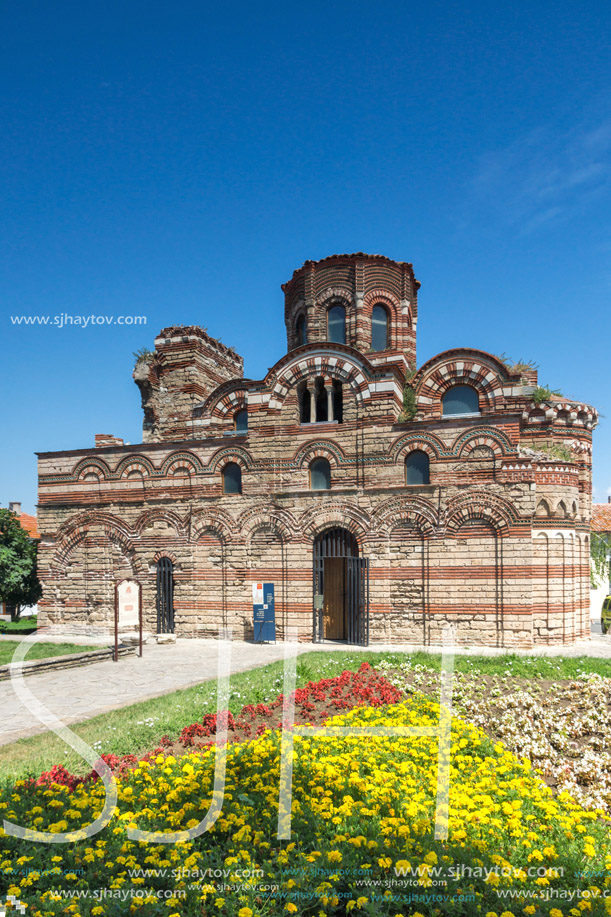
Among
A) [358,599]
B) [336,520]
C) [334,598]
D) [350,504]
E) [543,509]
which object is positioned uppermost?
[350,504]

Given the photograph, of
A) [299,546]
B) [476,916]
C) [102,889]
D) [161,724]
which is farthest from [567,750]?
[299,546]

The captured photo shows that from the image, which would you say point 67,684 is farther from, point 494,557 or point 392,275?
point 392,275

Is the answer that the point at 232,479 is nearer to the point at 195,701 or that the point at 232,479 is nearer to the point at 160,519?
the point at 160,519

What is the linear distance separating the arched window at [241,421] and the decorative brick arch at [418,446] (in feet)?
17.0

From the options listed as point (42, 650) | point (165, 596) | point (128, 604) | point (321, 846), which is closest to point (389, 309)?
point (165, 596)

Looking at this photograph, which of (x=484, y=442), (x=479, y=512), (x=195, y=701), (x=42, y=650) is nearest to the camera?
(x=195, y=701)

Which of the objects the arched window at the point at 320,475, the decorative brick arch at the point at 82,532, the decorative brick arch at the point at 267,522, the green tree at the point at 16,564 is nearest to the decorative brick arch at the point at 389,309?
the arched window at the point at 320,475

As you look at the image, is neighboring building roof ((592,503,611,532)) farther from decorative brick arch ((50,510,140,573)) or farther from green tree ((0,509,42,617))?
green tree ((0,509,42,617))

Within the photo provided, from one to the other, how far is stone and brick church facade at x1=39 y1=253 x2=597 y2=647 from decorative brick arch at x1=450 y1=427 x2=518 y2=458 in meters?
0.03

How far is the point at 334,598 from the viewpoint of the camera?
1750 cm

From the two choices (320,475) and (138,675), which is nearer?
(138,675)

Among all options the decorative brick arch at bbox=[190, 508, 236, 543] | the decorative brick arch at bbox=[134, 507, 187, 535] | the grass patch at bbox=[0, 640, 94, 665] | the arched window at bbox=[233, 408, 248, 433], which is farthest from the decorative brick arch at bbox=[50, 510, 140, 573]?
the arched window at bbox=[233, 408, 248, 433]

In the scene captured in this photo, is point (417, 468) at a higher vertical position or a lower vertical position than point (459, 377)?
lower

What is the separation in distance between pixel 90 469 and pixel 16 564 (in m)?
5.02
